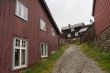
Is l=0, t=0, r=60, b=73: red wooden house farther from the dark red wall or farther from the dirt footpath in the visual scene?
the dark red wall

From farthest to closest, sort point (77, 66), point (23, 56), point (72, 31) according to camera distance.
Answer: point (72, 31), point (77, 66), point (23, 56)

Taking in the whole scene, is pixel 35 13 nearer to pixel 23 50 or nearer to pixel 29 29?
pixel 29 29

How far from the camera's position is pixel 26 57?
13.1m

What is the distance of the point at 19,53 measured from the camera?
11.9 meters

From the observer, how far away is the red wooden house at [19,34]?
10001 millimetres

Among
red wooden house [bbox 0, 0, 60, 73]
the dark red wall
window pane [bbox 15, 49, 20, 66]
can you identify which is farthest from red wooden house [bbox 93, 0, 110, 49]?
window pane [bbox 15, 49, 20, 66]

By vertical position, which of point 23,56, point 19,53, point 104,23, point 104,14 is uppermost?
point 104,14

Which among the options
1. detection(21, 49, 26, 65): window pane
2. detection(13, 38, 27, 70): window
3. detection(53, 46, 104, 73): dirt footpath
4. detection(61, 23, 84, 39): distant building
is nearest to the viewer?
detection(13, 38, 27, 70): window

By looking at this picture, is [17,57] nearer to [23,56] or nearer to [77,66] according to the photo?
[23,56]

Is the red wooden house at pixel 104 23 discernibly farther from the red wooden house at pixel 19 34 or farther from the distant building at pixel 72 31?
the distant building at pixel 72 31

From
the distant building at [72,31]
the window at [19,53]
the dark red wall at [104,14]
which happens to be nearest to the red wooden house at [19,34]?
the window at [19,53]

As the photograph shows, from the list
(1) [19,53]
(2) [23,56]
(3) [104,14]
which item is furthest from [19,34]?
(3) [104,14]

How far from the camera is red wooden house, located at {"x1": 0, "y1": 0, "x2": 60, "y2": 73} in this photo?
32.8 ft

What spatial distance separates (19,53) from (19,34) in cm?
136
